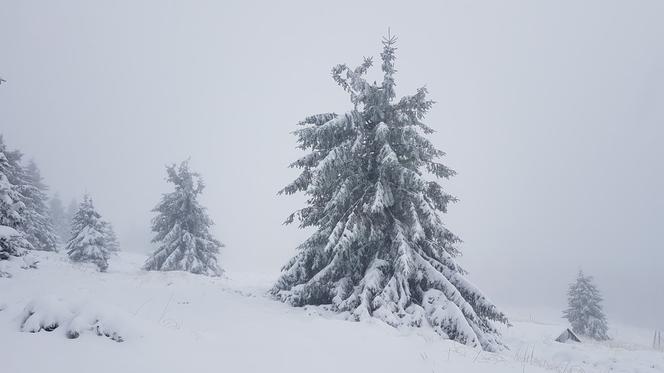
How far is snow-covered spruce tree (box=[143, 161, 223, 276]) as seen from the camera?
27797mm

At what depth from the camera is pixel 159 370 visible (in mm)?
4410

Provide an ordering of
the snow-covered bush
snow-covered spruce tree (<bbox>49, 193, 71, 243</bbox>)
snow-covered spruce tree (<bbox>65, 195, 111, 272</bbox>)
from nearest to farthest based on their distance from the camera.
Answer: the snow-covered bush, snow-covered spruce tree (<bbox>65, 195, 111, 272</bbox>), snow-covered spruce tree (<bbox>49, 193, 71, 243</bbox>)

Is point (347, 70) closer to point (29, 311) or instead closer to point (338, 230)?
point (338, 230)

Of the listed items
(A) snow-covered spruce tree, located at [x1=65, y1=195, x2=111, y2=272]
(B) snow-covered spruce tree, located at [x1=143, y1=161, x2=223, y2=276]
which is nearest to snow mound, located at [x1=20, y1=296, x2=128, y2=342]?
(B) snow-covered spruce tree, located at [x1=143, y1=161, x2=223, y2=276]

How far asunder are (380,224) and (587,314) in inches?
1344

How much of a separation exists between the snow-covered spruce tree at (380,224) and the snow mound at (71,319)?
634 cm

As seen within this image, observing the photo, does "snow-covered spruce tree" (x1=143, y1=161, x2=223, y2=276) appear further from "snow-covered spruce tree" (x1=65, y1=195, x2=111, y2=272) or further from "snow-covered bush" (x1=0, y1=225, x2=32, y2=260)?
"snow-covered bush" (x1=0, y1=225, x2=32, y2=260)

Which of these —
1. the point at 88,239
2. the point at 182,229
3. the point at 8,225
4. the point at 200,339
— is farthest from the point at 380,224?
the point at 88,239

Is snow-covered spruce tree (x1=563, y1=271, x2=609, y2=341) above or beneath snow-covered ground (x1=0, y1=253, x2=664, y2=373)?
above

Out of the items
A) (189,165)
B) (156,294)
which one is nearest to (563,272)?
(189,165)

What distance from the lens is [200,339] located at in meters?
6.02

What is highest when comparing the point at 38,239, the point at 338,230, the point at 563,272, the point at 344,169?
the point at 563,272

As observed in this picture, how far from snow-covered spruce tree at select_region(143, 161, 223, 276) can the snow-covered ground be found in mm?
15422

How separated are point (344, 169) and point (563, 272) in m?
144
